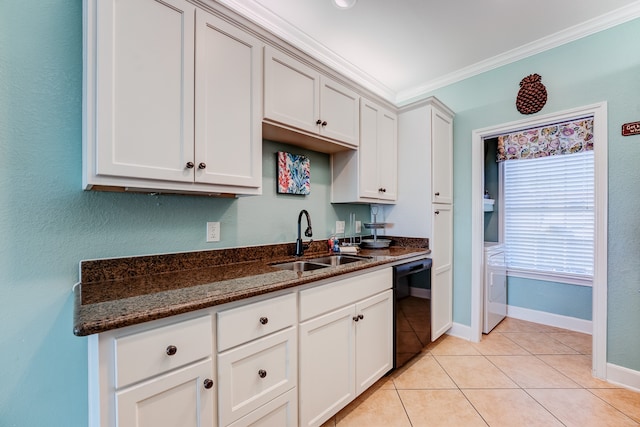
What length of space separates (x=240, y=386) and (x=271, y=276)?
474 millimetres

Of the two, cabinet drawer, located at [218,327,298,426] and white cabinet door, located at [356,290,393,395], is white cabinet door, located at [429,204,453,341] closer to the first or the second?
white cabinet door, located at [356,290,393,395]

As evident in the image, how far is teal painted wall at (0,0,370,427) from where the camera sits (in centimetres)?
114

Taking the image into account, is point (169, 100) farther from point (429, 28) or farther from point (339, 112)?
point (429, 28)

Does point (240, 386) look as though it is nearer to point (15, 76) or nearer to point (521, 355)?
point (15, 76)

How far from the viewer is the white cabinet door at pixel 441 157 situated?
2.54 metres

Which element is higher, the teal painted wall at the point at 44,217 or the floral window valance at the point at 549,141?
the floral window valance at the point at 549,141

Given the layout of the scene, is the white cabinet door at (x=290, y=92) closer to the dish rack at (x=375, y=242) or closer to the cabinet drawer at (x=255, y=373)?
the dish rack at (x=375, y=242)

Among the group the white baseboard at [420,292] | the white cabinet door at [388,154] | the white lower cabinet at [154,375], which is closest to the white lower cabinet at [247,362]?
the white lower cabinet at [154,375]

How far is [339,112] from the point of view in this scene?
210 centimetres

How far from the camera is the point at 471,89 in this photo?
9.11 ft

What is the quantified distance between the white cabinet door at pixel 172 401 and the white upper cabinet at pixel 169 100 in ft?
2.54

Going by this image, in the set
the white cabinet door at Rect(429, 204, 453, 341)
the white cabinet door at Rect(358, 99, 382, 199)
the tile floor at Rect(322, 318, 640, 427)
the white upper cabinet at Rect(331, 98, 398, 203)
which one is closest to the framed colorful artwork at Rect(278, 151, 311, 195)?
the white upper cabinet at Rect(331, 98, 398, 203)

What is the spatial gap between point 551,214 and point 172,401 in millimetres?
3934

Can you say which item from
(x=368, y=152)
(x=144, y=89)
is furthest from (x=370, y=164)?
(x=144, y=89)
